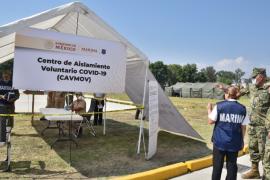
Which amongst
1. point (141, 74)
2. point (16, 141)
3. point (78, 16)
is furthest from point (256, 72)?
point (16, 141)

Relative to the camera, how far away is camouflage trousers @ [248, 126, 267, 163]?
21.4 ft

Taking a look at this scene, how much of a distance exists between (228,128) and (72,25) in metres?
6.73

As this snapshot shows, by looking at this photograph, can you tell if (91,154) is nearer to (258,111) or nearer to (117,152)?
(117,152)

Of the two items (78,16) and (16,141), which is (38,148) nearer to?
(16,141)

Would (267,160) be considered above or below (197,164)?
above

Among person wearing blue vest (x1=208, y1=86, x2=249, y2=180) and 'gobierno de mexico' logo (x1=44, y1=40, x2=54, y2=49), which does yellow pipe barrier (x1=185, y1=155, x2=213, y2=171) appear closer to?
person wearing blue vest (x1=208, y1=86, x2=249, y2=180)

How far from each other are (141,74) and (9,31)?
14.8 ft

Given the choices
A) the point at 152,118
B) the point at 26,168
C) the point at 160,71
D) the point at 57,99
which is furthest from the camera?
the point at 160,71

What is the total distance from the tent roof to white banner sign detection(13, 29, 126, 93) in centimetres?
25

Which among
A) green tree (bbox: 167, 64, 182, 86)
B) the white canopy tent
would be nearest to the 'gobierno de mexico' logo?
the white canopy tent

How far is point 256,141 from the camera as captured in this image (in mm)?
6715

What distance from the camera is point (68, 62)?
Answer: 762 cm

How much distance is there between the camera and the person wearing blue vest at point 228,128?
5.23 metres

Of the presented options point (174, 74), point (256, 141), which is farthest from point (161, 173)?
point (174, 74)
